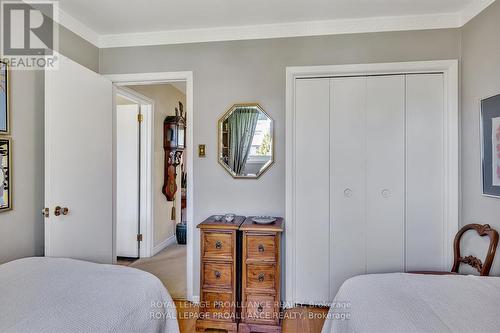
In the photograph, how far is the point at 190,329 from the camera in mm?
2100

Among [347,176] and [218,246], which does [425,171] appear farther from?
[218,246]

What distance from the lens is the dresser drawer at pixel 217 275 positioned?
2.05 meters

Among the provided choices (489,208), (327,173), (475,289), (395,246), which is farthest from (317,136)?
(475,289)

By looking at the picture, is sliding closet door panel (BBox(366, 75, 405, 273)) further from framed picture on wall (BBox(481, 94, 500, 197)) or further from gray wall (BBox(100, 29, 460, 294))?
framed picture on wall (BBox(481, 94, 500, 197))

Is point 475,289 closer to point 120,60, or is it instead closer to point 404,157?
point 404,157

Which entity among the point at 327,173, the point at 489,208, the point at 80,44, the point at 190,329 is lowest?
the point at 190,329

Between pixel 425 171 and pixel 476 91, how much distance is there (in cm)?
69

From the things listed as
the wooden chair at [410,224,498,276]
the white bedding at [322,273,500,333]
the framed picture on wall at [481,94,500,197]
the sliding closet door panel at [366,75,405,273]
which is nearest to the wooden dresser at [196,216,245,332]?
the white bedding at [322,273,500,333]

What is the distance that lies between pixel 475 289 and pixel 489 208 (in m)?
0.93

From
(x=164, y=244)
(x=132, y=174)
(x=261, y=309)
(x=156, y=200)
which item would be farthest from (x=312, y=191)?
(x=164, y=244)

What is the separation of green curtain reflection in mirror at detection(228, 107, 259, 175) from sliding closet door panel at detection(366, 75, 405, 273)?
101 cm

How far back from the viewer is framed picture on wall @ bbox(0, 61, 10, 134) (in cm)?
171

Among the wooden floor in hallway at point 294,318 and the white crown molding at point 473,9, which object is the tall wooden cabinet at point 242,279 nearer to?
the wooden floor in hallway at point 294,318

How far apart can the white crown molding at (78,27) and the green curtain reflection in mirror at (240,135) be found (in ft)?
4.81
